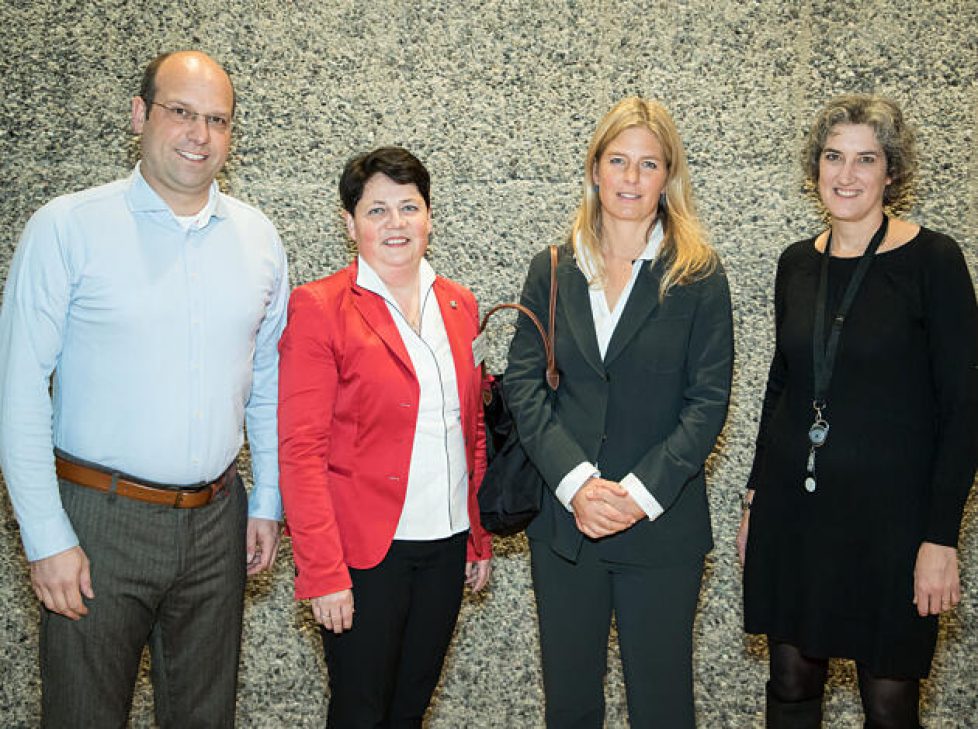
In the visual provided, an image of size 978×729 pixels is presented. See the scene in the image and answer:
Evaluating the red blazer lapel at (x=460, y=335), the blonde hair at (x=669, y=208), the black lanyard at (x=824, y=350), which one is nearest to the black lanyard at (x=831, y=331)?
the black lanyard at (x=824, y=350)

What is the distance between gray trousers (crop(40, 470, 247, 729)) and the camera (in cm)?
196

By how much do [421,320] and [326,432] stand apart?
34 centimetres

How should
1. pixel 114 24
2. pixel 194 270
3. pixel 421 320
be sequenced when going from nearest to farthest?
pixel 194 270
pixel 421 320
pixel 114 24

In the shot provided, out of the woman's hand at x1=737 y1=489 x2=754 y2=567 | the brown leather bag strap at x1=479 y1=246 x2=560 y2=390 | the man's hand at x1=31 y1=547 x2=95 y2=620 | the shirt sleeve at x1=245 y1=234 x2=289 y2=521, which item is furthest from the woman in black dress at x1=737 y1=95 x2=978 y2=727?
the man's hand at x1=31 y1=547 x2=95 y2=620

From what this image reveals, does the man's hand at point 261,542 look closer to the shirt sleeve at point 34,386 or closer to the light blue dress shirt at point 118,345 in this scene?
the light blue dress shirt at point 118,345

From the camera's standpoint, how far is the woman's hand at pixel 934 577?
2.04 metres

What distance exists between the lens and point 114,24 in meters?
2.96

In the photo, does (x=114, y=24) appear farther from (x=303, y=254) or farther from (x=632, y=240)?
(x=632, y=240)

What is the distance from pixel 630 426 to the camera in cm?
213

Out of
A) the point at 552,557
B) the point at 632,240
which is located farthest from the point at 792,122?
the point at 552,557

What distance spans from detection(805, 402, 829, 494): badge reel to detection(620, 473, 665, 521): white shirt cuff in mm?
349

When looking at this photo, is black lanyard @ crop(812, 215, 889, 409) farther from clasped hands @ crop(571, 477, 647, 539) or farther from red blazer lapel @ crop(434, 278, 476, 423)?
red blazer lapel @ crop(434, 278, 476, 423)

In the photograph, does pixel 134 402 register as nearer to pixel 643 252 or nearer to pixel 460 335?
pixel 460 335

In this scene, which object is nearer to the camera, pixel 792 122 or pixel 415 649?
pixel 415 649
